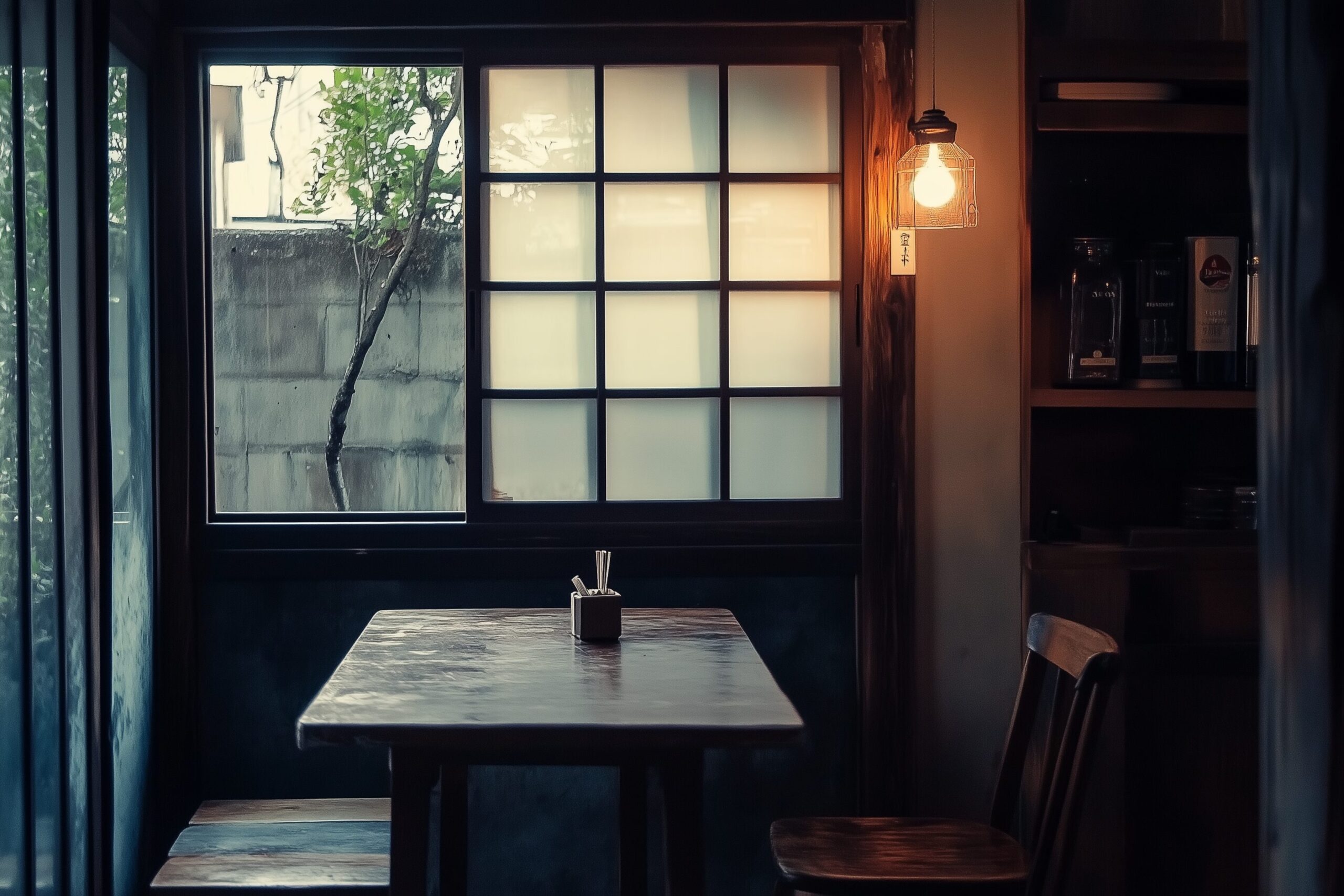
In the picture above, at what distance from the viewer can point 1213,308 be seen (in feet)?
8.77

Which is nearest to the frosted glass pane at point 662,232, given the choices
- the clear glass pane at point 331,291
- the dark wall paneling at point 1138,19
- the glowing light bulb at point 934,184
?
the clear glass pane at point 331,291

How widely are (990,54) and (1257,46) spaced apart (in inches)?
96.5

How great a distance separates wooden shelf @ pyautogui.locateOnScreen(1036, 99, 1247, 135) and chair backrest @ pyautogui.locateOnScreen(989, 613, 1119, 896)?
1.21m

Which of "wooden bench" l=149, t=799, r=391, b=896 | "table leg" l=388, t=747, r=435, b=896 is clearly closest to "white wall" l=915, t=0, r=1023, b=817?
"wooden bench" l=149, t=799, r=391, b=896

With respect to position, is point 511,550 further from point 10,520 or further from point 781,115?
→ point 781,115

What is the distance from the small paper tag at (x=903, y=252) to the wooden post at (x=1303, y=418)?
221cm

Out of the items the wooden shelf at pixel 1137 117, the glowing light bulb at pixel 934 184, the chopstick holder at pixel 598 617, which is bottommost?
the chopstick holder at pixel 598 617

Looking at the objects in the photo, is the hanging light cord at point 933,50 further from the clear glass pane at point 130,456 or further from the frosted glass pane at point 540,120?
the clear glass pane at point 130,456

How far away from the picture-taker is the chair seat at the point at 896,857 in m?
1.89

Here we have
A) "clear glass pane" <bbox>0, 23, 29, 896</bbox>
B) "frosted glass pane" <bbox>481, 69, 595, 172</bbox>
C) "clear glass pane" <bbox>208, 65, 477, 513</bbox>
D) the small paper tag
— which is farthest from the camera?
"clear glass pane" <bbox>208, 65, 477, 513</bbox>

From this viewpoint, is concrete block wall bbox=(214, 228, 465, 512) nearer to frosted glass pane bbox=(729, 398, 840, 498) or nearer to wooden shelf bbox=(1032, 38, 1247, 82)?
frosted glass pane bbox=(729, 398, 840, 498)

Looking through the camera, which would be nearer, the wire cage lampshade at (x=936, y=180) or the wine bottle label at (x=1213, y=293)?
the wire cage lampshade at (x=936, y=180)

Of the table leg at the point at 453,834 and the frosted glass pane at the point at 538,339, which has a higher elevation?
the frosted glass pane at the point at 538,339

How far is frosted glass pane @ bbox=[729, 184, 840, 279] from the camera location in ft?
9.59
